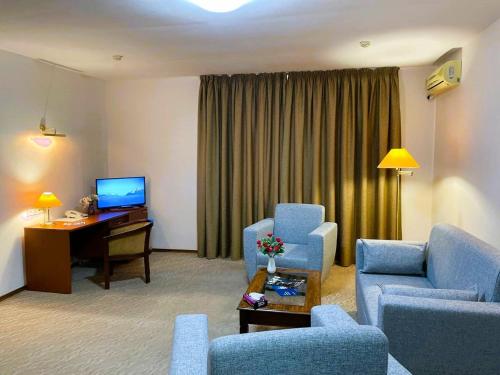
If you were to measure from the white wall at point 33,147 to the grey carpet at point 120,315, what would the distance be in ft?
2.38

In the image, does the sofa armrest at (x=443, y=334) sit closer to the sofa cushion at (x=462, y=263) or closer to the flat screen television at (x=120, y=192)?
the sofa cushion at (x=462, y=263)

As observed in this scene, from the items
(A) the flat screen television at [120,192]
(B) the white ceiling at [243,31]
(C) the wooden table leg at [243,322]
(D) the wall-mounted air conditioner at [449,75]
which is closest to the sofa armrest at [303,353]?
(C) the wooden table leg at [243,322]

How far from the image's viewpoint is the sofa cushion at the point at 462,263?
6.59ft

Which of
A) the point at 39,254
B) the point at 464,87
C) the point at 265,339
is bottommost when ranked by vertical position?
the point at 39,254

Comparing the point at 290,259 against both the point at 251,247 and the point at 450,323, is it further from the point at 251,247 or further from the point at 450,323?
the point at 450,323

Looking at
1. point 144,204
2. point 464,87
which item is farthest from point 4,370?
point 464,87

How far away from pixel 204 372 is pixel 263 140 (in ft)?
12.6

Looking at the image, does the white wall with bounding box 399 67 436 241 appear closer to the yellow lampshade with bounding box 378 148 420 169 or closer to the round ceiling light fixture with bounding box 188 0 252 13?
the yellow lampshade with bounding box 378 148 420 169

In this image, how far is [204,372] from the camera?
4.18 feet

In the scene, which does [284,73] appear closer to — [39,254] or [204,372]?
[39,254]

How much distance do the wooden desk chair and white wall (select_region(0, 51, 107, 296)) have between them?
0.97m

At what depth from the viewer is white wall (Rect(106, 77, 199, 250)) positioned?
17.1ft

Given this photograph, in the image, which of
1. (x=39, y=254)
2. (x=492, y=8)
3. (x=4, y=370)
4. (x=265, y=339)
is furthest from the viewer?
(x=39, y=254)

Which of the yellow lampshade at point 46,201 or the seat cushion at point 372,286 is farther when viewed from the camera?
the yellow lampshade at point 46,201
